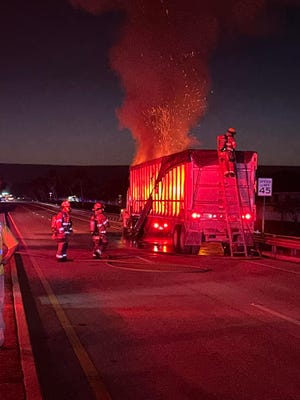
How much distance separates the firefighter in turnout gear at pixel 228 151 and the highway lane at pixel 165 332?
387 centimetres

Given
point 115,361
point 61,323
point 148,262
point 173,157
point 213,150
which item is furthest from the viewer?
point 173,157

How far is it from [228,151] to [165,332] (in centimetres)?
1077

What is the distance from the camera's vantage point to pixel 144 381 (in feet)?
19.7

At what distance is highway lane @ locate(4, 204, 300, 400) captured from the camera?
5.91 metres

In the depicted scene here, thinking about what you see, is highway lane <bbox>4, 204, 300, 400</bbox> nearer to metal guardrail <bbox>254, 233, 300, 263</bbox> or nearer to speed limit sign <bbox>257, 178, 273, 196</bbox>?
metal guardrail <bbox>254, 233, 300, 263</bbox>

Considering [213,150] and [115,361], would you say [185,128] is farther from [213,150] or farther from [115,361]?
[115,361]

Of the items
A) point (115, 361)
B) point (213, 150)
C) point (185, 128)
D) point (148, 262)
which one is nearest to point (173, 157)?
point (213, 150)

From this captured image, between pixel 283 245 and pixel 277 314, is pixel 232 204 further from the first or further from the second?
pixel 277 314

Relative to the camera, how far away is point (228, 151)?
720 inches

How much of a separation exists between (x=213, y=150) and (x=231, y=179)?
1.03 metres

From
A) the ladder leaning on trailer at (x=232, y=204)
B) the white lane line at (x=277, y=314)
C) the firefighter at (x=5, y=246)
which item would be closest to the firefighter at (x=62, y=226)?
the ladder leaning on trailer at (x=232, y=204)

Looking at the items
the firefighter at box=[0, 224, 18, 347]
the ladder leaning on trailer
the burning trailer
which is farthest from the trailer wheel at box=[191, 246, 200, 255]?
the firefighter at box=[0, 224, 18, 347]

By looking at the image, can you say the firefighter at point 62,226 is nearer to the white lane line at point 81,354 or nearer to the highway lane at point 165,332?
the highway lane at point 165,332

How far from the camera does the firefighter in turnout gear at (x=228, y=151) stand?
18.3 m
